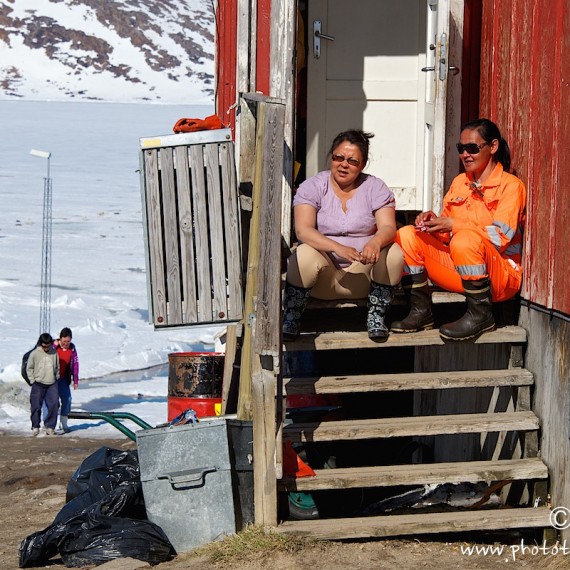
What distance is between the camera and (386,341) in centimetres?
620

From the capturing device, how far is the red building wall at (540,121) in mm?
5676

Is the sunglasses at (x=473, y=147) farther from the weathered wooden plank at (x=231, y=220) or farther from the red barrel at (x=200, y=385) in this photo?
the red barrel at (x=200, y=385)

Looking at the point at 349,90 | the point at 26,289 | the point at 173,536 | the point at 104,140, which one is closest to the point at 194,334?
the point at 26,289

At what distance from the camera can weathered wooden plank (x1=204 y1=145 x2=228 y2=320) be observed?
6.32m

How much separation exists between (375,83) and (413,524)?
4.49m

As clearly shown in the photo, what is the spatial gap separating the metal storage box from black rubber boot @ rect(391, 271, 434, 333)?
3.43 ft

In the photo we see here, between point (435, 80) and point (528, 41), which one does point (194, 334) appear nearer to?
point (435, 80)

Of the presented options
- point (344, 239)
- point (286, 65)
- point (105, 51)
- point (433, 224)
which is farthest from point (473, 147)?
point (105, 51)

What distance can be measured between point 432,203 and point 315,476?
8.52ft

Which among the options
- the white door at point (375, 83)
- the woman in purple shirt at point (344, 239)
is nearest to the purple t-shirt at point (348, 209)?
the woman in purple shirt at point (344, 239)

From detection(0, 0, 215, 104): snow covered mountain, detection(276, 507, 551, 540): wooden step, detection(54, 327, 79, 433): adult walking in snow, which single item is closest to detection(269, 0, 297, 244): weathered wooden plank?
detection(276, 507, 551, 540): wooden step

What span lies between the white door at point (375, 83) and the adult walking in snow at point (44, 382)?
18.8ft

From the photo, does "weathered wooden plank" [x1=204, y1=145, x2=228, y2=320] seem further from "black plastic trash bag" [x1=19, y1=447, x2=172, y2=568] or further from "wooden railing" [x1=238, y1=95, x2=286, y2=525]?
"black plastic trash bag" [x1=19, y1=447, x2=172, y2=568]

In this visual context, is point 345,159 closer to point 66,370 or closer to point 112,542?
point 112,542
